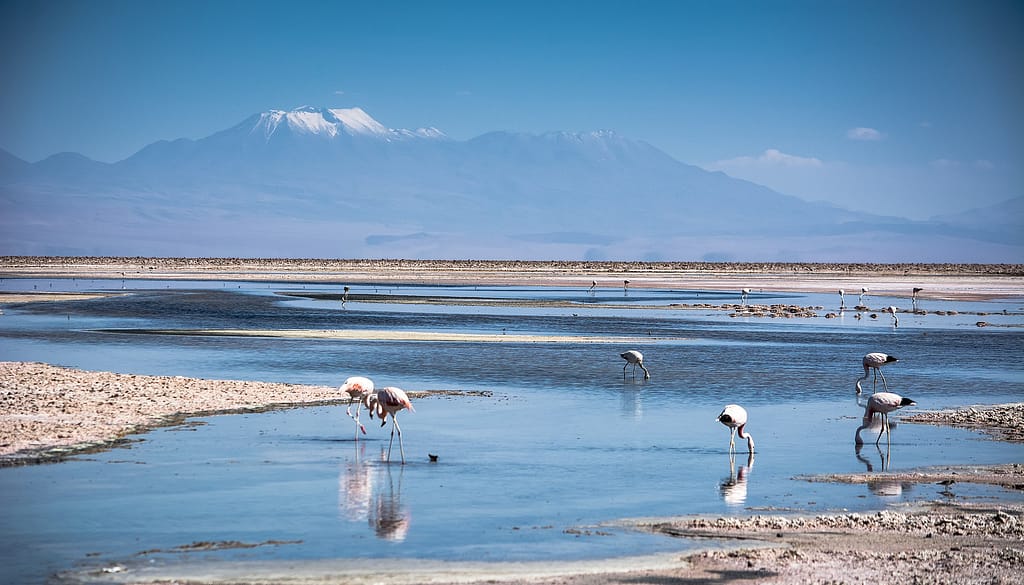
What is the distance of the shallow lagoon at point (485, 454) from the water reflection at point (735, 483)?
5cm

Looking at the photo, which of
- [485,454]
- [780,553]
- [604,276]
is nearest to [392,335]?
[485,454]

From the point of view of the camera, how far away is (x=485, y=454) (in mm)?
15812

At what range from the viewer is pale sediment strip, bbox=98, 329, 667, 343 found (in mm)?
34469

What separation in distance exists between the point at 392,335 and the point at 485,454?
20.1 metres

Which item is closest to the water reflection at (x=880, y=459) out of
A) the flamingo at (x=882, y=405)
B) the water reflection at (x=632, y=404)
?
the flamingo at (x=882, y=405)

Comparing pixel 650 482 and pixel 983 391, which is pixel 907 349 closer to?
pixel 983 391

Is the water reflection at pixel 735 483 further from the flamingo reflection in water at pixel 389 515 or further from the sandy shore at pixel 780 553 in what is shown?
the flamingo reflection in water at pixel 389 515

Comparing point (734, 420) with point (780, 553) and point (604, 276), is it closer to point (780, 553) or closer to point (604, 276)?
point (780, 553)

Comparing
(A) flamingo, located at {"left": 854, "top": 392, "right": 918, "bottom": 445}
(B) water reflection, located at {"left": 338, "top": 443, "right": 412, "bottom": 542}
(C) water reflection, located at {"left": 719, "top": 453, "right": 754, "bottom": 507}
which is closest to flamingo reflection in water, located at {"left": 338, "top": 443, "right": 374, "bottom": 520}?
(B) water reflection, located at {"left": 338, "top": 443, "right": 412, "bottom": 542}

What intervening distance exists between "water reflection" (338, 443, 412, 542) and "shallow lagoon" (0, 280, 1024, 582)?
42 millimetres

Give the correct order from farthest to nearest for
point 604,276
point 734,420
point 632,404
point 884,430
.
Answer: point 604,276, point 632,404, point 884,430, point 734,420

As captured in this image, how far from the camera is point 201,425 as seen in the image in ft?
58.2

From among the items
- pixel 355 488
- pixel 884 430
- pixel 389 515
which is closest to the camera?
pixel 389 515

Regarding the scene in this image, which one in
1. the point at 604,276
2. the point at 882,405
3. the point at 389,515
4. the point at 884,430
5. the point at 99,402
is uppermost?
the point at 604,276
